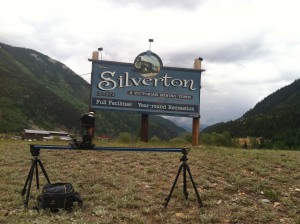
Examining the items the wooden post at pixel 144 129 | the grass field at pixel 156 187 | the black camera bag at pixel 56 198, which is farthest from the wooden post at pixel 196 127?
the black camera bag at pixel 56 198

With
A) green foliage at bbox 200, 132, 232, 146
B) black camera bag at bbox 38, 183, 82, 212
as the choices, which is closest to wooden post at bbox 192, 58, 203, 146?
green foliage at bbox 200, 132, 232, 146

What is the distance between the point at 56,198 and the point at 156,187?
14.4 feet

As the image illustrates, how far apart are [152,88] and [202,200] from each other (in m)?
16.4

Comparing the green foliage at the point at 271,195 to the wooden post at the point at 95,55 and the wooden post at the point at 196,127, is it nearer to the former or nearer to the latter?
the wooden post at the point at 196,127

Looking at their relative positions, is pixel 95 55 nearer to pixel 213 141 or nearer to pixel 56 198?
pixel 213 141

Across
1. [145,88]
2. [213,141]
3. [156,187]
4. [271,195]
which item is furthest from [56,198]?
[213,141]

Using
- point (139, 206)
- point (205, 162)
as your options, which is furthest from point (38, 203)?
point (205, 162)

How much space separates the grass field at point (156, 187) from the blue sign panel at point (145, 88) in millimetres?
7549

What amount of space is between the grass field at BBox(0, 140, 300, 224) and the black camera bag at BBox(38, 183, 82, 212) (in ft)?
0.81

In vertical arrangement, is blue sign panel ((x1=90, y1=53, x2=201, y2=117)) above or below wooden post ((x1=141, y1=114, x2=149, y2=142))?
above

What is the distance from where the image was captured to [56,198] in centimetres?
995

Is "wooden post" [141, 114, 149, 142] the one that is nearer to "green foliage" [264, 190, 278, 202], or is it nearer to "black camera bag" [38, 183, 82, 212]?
"green foliage" [264, 190, 278, 202]

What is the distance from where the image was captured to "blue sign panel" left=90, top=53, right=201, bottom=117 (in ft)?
87.0

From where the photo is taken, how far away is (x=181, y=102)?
27250 millimetres
